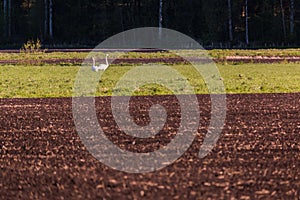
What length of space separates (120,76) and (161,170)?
67.7 feet

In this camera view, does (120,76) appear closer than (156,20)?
Yes

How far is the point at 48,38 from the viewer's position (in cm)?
6300

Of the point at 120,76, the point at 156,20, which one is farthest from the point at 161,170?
the point at 156,20

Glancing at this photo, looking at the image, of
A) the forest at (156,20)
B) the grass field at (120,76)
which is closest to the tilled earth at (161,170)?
the grass field at (120,76)

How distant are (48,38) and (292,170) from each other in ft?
180

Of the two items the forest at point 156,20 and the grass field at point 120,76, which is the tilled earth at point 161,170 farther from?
the forest at point 156,20

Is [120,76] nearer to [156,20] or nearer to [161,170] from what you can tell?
[161,170]

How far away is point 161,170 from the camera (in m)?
9.61

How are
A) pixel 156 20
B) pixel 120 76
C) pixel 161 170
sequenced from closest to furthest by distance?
pixel 161 170
pixel 120 76
pixel 156 20

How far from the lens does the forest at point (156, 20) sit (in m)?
62.8

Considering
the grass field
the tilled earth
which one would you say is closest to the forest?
the grass field

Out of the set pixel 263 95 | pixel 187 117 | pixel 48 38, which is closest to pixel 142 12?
pixel 48 38

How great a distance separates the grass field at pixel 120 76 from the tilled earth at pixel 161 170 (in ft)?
23.8

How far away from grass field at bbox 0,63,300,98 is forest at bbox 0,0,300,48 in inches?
998
